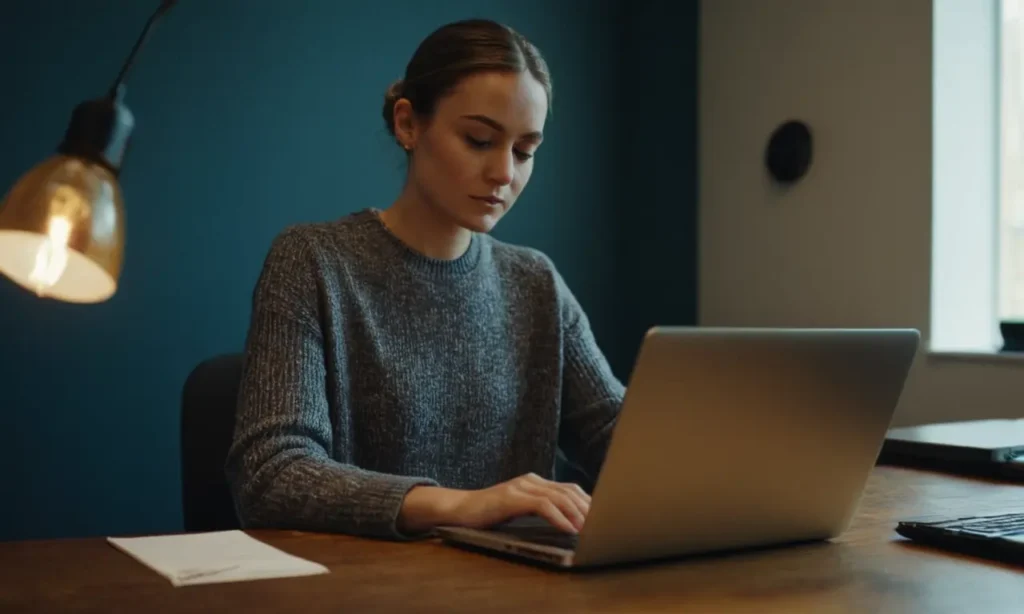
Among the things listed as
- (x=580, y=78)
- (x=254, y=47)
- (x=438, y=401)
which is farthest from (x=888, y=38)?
(x=438, y=401)

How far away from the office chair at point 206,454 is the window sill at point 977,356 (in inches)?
63.8

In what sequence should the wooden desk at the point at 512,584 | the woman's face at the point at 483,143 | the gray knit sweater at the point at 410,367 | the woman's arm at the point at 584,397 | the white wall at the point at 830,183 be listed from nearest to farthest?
the wooden desk at the point at 512,584, the gray knit sweater at the point at 410,367, the woman's face at the point at 483,143, the woman's arm at the point at 584,397, the white wall at the point at 830,183

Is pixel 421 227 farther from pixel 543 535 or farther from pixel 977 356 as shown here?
pixel 977 356

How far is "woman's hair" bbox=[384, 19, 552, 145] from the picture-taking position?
4.88 feet

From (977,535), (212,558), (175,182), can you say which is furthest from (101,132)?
(175,182)

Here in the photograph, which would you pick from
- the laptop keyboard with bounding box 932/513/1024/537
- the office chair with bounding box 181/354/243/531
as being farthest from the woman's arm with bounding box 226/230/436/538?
the laptop keyboard with bounding box 932/513/1024/537

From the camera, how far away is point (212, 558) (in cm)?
95

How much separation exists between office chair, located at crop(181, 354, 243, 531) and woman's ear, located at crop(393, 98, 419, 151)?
0.43 m

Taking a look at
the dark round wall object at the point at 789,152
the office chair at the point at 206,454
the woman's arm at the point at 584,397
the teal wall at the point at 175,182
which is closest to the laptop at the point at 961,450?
the woman's arm at the point at 584,397

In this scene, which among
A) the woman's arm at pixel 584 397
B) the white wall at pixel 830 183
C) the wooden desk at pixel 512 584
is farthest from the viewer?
the white wall at pixel 830 183

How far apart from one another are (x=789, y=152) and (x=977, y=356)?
2.40 feet

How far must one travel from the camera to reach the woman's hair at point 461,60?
149cm

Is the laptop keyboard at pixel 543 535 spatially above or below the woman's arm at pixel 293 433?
below

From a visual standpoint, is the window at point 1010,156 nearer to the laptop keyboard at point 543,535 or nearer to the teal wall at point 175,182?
the teal wall at point 175,182
